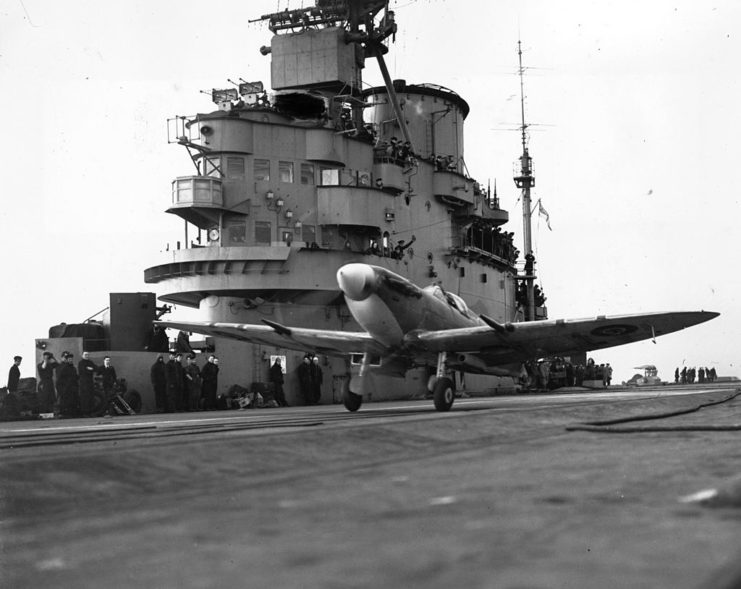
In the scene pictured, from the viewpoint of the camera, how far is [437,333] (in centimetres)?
1650

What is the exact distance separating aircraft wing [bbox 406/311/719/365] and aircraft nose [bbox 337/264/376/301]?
1.57 meters

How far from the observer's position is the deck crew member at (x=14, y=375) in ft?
71.4

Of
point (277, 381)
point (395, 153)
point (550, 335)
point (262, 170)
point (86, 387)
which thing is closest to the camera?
point (550, 335)

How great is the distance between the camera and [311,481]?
3342mm

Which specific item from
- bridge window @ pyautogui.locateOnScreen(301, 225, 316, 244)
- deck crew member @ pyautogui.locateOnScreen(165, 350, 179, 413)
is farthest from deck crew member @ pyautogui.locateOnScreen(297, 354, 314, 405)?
deck crew member @ pyautogui.locateOnScreen(165, 350, 179, 413)

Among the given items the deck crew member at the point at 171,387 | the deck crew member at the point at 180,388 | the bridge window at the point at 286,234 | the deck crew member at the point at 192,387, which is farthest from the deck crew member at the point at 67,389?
the bridge window at the point at 286,234

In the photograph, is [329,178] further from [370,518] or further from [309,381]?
[370,518]

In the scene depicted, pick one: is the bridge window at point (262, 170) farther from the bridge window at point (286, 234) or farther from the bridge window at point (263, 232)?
the bridge window at point (286, 234)

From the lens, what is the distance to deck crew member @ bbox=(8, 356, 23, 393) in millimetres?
21750

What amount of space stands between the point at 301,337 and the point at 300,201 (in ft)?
51.8

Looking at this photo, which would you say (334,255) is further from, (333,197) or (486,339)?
(486,339)

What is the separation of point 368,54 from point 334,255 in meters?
12.6

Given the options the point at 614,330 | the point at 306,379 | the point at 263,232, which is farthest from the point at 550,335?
the point at 263,232

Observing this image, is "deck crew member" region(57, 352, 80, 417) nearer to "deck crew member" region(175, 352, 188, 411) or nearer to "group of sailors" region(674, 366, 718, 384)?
"deck crew member" region(175, 352, 188, 411)
